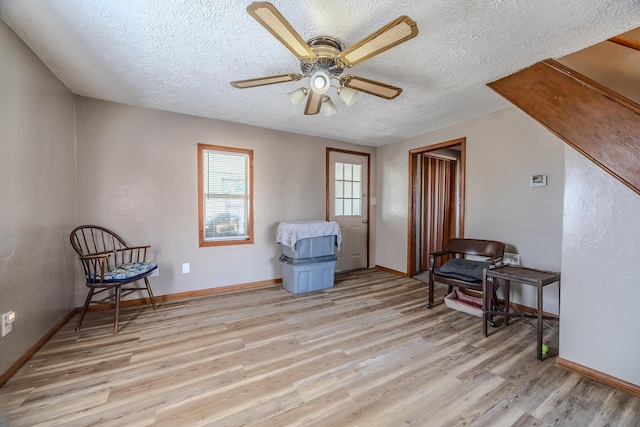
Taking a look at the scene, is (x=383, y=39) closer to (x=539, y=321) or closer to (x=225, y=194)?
(x=539, y=321)

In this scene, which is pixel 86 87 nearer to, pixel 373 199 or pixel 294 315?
pixel 294 315

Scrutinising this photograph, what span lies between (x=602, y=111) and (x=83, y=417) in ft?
11.9

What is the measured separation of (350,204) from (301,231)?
4.97 feet

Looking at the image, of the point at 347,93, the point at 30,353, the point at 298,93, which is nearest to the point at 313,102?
the point at 298,93

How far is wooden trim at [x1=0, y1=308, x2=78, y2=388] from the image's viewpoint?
1.63 meters

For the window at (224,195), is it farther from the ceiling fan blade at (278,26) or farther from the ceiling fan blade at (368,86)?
the ceiling fan blade at (278,26)

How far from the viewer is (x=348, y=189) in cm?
453

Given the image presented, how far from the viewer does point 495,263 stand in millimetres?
2557

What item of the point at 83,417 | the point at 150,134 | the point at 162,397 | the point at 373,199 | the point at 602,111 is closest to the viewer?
the point at 83,417

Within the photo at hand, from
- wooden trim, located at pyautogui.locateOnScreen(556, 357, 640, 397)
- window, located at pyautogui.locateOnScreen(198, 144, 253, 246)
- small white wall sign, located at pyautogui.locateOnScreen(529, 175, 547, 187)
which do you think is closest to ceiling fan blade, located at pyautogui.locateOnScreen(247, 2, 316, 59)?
window, located at pyautogui.locateOnScreen(198, 144, 253, 246)

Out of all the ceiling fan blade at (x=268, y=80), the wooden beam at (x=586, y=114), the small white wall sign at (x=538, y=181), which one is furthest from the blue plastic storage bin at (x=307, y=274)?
the wooden beam at (x=586, y=114)

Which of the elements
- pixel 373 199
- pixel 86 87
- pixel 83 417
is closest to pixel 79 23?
pixel 86 87

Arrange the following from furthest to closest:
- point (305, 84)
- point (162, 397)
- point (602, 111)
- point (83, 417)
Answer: point (305, 84) < point (602, 111) < point (162, 397) < point (83, 417)

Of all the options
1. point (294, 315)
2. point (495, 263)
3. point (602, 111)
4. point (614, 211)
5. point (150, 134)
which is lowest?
point (294, 315)
